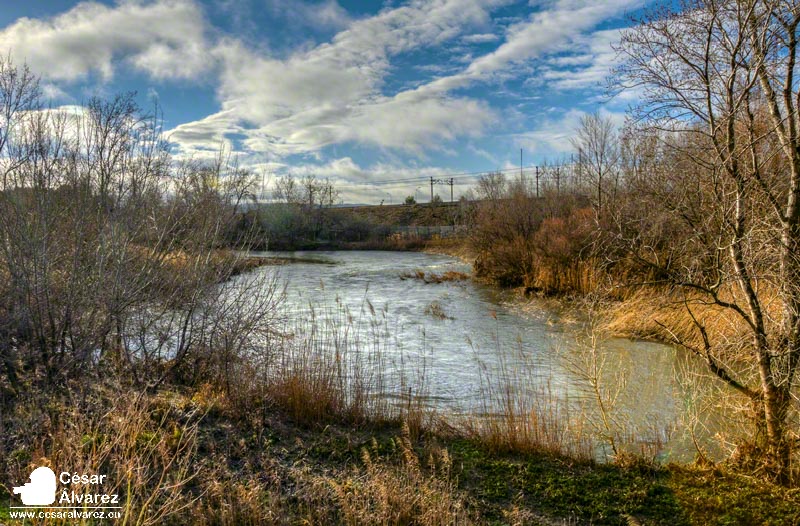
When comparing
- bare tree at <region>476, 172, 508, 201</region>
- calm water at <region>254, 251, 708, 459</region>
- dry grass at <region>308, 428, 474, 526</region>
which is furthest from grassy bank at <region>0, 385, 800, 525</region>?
bare tree at <region>476, 172, 508, 201</region>

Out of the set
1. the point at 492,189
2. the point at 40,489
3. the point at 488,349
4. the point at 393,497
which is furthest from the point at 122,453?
the point at 492,189

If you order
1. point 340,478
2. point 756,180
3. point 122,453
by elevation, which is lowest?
point 340,478

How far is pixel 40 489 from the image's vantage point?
327cm

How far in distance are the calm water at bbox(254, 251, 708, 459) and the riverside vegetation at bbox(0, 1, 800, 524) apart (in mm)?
1242

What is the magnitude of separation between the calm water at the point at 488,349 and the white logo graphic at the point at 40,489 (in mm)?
4598

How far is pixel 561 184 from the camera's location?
2884cm

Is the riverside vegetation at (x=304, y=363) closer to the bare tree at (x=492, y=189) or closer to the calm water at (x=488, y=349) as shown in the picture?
the calm water at (x=488, y=349)

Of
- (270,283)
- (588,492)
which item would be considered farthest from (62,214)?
(588,492)

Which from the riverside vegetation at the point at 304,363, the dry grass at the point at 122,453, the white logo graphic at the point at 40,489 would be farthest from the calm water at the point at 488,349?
the white logo graphic at the point at 40,489

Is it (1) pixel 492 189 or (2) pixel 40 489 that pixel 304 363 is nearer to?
(2) pixel 40 489

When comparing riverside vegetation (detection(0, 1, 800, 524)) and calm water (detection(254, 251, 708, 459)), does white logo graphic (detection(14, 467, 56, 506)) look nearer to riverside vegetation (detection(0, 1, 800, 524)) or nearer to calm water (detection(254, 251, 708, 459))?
riverside vegetation (detection(0, 1, 800, 524))

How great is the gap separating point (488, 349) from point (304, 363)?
5194mm

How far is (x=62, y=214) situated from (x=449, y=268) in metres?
24.5

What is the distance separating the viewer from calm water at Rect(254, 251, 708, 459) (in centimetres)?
746
